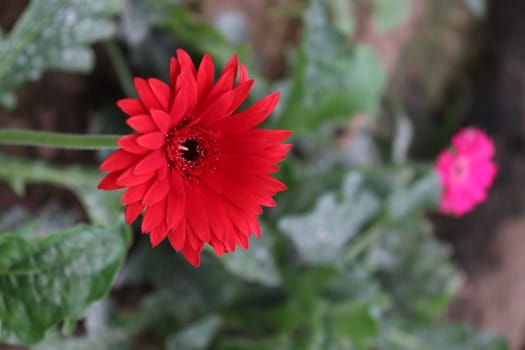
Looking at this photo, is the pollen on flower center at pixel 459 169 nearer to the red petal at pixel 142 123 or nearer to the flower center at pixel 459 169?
the flower center at pixel 459 169

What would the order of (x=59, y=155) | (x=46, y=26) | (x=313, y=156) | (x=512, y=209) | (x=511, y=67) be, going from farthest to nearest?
1. (x=511, y=67)
2. (x=512, y=209)
3. (x=313, y=156)
4. (x=59, y=155)
5. (x=46, y=26)

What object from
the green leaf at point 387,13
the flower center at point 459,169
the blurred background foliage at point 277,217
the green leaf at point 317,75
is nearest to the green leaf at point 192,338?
the blurred background foliage at point 277,217

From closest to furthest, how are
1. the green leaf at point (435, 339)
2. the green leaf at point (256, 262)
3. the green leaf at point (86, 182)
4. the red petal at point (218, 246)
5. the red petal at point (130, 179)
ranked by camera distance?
the red petal at point (130, 179) < the red petal at point (218, 246) < the green leaf at point (86, 182) < the green leaf at point (256, 262) < the green leaf at point (435, 339)

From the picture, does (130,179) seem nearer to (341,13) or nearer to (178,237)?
(178,237)

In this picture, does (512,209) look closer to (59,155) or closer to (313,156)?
(313,156)

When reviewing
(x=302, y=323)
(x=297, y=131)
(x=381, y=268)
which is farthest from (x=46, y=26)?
(x=381, y=268)

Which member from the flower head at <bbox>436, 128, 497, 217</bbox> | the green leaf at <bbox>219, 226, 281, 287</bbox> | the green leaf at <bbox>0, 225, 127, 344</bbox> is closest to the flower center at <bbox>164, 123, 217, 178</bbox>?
the green leaf at <bbox>0, 225, 127, 344</bbox>
